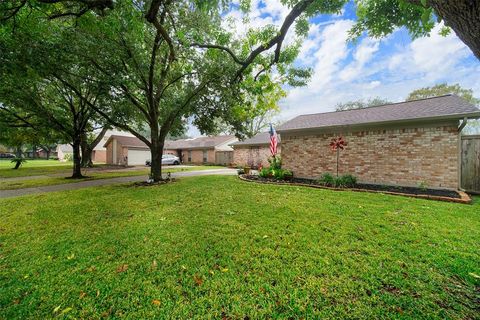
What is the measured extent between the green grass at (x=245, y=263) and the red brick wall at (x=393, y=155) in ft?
8.30

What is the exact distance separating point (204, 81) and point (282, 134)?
4.92m

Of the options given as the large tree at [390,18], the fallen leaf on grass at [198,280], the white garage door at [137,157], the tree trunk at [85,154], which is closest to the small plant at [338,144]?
the large tree at [390,18]

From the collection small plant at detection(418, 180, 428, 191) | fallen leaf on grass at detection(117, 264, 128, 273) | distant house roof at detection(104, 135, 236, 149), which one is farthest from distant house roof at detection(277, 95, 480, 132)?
distant house roof at detection(104, 135, 236, 149)

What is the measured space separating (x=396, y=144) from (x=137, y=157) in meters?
28.3

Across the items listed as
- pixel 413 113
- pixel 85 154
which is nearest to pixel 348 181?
pixel 413 113

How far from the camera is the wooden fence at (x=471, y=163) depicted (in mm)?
6656

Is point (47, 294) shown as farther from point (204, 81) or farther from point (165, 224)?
point (204, 81)

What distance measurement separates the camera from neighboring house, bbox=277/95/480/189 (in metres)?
6.65

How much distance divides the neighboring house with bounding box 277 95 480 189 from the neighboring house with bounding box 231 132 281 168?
10.6 metres

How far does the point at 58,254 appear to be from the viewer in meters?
3.07

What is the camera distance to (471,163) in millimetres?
6754

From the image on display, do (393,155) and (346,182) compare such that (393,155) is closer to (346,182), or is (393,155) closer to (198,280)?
(346,182)

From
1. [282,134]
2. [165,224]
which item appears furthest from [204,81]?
[165,224]

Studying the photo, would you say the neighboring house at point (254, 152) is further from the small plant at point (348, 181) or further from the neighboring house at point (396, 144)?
the small plant at point (348, 181)
